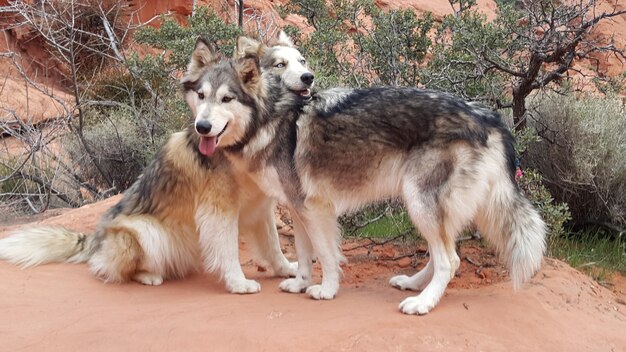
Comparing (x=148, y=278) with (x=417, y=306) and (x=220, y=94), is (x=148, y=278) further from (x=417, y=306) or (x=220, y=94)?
(x=417, y=306)

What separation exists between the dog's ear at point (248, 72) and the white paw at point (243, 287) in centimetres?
158

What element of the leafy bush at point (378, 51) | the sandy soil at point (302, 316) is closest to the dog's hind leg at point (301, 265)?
the sandy soil at point (302, 316)

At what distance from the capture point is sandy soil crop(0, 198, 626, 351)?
12.6 feet

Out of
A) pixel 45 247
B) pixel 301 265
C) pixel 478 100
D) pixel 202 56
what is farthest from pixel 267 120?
pixel 478 100

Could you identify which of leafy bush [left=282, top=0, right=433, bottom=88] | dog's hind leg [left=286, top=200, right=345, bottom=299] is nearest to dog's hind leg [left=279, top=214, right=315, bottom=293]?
dog's hind leg [left=286, top=200, right=345, bottom=299]

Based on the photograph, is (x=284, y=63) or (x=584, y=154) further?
(x=584, y=154)

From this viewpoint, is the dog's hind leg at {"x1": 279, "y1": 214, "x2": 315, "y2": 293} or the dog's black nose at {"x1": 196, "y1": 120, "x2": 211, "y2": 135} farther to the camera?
the dog's hind leg at {"x1": 279, "y1": 214, "x2": 315, "y2": 293}

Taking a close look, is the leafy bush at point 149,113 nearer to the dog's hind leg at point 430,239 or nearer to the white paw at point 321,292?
the white paw at point 321,292

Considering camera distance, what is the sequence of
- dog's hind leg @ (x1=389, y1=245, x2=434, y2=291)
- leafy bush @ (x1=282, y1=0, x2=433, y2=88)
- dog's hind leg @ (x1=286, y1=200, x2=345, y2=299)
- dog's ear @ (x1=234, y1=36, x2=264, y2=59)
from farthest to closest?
leafy bush @ (x1=282, y1=0, x2=433, y2=88)
dog's ear @ (x1=234, y1=36, x2=264, y2=59)
dog's hind leg @ (x1=389, y1=245, x2=434, y2=291)
dog's hind leg @ (x1=286, y1=200, x2=345, y2=299)

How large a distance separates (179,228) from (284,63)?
6.39ft

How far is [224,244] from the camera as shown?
5023mm

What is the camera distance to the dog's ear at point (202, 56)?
15.9 ft

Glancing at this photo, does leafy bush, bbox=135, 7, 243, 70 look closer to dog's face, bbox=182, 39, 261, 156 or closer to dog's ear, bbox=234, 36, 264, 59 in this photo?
dog's ear, bbox=234, 36, 264, 59

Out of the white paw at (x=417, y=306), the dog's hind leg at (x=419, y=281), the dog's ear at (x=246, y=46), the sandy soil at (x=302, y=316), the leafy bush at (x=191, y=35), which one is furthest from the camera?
the leafy bush at (x=191, y=35)
